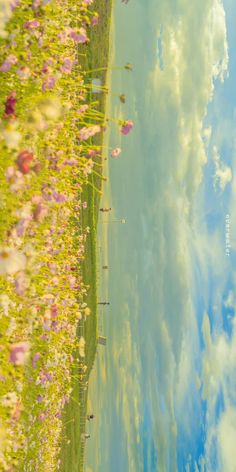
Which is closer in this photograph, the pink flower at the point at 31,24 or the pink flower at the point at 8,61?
the pink flower at the point at 8,61

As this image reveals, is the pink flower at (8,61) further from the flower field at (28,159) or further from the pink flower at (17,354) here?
the pink flower at (17,354)

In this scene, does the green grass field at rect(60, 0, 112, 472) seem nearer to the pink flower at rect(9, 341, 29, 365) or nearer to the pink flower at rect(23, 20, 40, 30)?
the pink flower at rect(23, 20, 40, 30)

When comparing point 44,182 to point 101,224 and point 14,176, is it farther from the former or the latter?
point 101,224

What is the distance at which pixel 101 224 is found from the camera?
3034 cm

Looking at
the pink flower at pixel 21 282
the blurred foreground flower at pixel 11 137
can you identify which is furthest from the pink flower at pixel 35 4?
the pink flower at pixel 21 282

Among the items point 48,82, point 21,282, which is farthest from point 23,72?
point 21,282

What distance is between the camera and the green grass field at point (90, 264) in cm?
2594

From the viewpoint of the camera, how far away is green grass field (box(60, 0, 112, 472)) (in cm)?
2594

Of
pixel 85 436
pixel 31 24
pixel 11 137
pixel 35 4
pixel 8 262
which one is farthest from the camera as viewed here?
pixel 85 436

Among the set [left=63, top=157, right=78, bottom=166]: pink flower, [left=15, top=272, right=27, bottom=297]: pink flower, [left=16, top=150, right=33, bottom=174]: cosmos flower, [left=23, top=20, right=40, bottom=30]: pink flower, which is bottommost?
[left=15, top=272, right=27, bottom=297]: pink flower

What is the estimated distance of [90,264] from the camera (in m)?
29.6

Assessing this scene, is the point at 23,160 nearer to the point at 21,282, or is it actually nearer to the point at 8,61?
the point at 21,282

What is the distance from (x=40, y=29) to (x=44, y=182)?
2037mm

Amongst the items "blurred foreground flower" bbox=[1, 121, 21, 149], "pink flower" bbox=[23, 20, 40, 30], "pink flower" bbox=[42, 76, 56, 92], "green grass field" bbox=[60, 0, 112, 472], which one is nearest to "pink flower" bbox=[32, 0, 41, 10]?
"pink flower" bbox=[23, 20, 40, 30]
